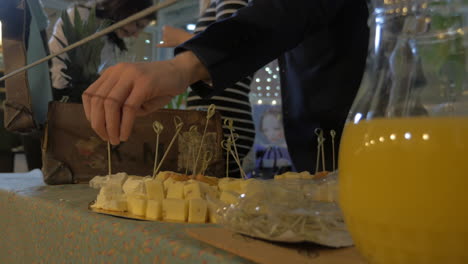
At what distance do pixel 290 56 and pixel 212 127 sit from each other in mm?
305

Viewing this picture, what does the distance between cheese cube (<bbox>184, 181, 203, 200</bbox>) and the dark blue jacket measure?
20 centimetres

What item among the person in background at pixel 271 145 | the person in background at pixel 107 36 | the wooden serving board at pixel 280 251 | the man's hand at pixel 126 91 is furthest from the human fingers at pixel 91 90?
the person in background at pixel 271 145

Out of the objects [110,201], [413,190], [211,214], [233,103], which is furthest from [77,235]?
[233,103]

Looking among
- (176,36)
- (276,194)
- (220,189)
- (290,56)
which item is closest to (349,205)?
(276,194)

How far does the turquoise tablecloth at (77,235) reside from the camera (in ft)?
1.17

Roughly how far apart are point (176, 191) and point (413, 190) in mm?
375

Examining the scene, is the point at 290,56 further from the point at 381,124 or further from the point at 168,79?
the point at 381,124

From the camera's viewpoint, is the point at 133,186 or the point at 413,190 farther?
the point at 133,186

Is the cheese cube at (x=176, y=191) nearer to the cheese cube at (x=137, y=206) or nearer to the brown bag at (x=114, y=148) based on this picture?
the cheese cube at (x=137, y=206)

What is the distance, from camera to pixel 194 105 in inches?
45.7

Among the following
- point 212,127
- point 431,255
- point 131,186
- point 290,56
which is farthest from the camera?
point 290,56

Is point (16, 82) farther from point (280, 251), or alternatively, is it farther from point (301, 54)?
point (280, 251)

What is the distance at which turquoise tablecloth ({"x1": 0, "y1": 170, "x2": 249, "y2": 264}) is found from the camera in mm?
356

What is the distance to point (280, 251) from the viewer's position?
31 cm
